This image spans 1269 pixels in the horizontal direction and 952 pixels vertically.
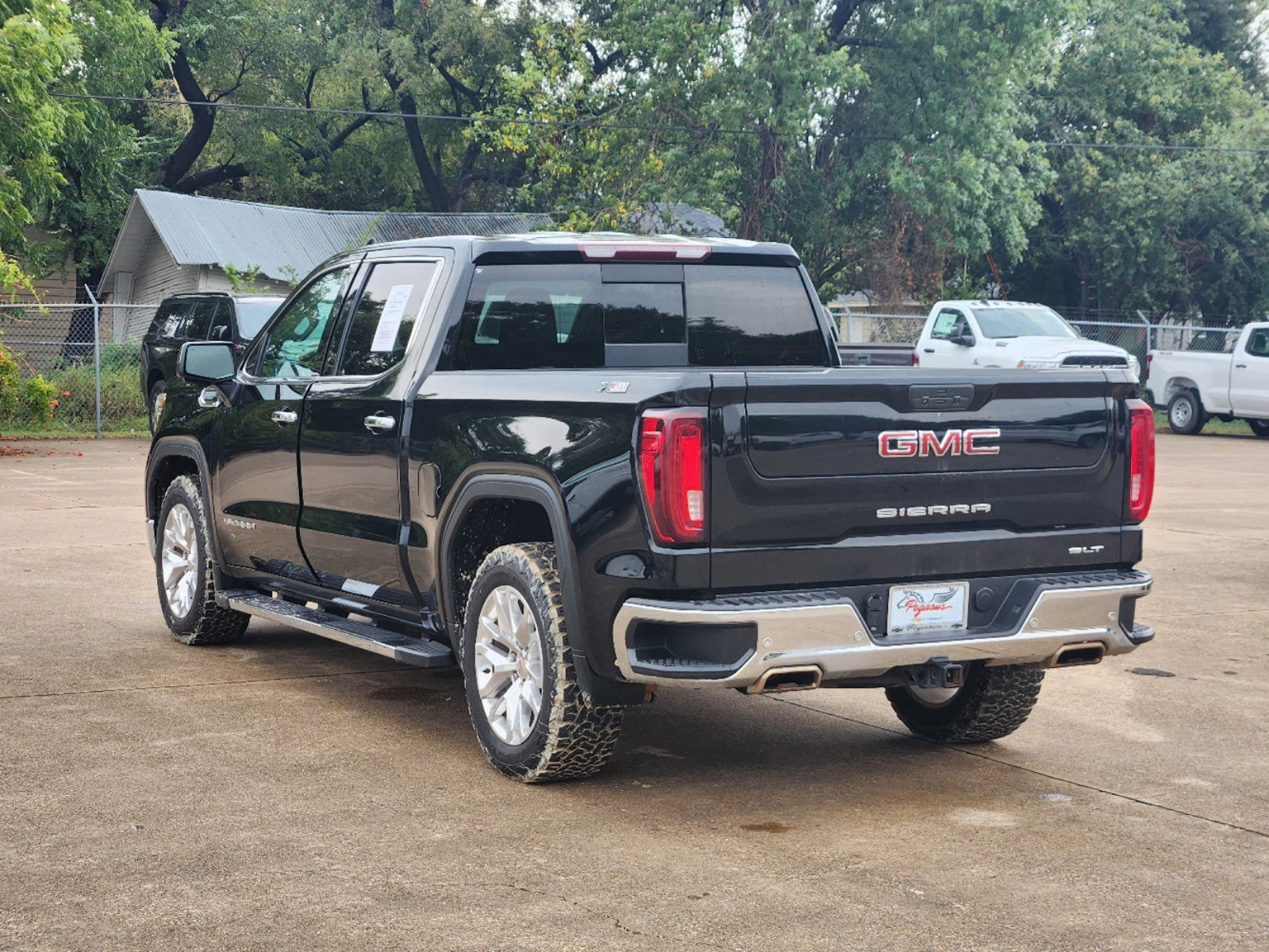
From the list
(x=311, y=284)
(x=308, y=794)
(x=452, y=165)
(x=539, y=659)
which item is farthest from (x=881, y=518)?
(x=452, y=165)

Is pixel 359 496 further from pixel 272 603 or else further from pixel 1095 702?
pixel 1095 702

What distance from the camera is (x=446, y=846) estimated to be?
196 inches

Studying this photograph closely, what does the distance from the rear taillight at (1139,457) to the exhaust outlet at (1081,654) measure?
20.6 inches

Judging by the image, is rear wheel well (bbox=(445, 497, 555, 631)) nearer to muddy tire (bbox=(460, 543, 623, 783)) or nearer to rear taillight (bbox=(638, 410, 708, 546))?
muddy tire (bbox=(460, 543, 623, 783))

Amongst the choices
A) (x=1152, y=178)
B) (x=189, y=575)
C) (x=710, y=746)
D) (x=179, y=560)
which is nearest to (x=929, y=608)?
(x=710, y=746)

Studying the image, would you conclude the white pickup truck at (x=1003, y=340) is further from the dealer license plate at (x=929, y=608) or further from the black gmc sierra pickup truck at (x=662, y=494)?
the dealer license plate at (x=929, y=608)

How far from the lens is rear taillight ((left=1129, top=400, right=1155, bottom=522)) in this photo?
229 inches

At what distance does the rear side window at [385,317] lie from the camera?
6652mm

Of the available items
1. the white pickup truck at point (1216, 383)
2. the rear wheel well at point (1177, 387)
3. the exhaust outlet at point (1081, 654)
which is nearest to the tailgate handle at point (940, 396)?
the exhaust outlet at point (1081, 654)

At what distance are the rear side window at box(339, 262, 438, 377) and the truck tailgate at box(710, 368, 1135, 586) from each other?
6.24 feet

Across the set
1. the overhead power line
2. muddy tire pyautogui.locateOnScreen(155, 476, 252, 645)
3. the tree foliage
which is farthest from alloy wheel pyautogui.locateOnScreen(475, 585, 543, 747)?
the overhead power line

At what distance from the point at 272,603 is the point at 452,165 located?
138 feet

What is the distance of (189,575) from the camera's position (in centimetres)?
841

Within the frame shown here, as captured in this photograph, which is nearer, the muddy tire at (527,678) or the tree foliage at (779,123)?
the muddy tire at (527,678)
